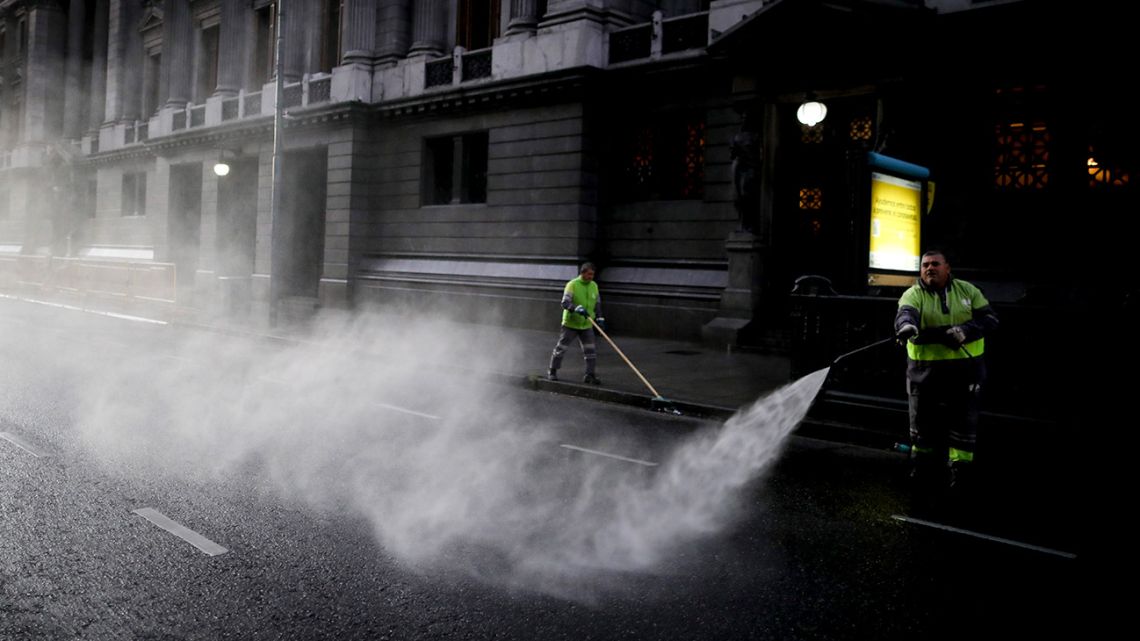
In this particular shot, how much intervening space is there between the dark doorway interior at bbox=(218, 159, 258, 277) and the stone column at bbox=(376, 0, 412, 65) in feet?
29.7

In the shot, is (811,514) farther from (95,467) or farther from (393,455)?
(95,467)

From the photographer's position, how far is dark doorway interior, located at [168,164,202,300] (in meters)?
35.2

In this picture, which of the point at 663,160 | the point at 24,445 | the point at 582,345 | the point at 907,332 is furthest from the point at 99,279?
the point at 907,332

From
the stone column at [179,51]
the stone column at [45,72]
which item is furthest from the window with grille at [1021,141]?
the stone column at [45,72]

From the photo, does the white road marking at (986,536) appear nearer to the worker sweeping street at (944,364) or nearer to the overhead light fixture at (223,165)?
the worker sweeping street at (944,364)

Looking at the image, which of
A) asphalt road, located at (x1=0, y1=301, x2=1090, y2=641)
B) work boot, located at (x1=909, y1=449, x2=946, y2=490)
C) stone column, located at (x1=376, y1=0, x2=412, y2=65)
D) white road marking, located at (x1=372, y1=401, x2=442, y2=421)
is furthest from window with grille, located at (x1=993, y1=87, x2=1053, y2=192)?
stone column, located at (x1=376, y1=0, x2=412, y2=65)

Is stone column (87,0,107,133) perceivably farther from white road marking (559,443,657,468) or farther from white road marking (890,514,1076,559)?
white road marking (890,514,1076,559)

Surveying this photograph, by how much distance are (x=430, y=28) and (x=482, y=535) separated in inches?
868

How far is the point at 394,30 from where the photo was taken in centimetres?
2578

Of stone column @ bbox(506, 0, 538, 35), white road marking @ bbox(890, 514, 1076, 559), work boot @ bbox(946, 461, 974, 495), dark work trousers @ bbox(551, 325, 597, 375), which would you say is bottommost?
white road marking @ bbox(890, 514, 1076, 559)

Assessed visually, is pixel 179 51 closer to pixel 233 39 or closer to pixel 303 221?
pixel 233 39

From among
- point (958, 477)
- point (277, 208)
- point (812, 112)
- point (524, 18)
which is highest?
point (524, 18)

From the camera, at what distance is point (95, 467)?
22.7ft

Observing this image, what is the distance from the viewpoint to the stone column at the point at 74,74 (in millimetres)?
44875
